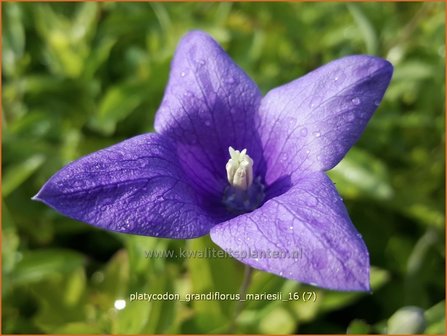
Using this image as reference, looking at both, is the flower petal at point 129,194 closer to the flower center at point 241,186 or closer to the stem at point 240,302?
the flower center at point 241,186

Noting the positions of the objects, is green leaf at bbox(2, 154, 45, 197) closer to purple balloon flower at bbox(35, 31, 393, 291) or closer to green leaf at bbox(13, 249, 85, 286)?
green leaf at bbox(13, 249, 85, 286)

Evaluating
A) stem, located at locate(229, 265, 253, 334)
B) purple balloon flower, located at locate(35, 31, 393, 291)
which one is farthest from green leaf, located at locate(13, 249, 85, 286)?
purple balloon flower, located at locate(35, 31, 393, 291)

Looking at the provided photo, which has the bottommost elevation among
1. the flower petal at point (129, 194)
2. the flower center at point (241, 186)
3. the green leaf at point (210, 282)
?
the green leaf at point (210, 282)

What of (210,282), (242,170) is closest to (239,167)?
(242,170)

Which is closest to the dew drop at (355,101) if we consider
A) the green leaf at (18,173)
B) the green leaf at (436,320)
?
the green leaf at (436,320)

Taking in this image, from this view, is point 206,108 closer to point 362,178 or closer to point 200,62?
point 200,62

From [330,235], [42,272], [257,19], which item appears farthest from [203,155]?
[257,19]
